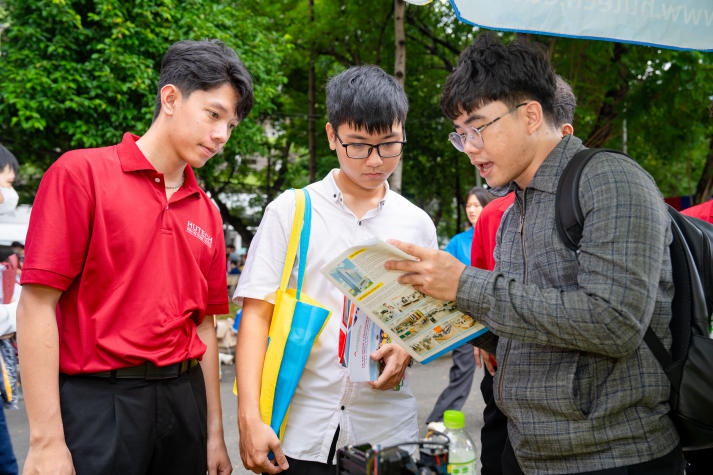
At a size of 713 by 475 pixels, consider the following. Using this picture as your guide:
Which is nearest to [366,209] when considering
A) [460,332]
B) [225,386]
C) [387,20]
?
[460,332]

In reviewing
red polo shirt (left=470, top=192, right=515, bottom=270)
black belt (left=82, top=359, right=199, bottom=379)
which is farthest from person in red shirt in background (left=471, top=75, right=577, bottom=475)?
black belt (left=82, top=359, right=199, bottom=379)

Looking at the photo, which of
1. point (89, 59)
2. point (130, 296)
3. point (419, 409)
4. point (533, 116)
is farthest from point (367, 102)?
point (89, 59)

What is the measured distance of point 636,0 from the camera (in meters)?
2.08

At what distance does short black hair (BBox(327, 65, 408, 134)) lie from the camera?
230cm

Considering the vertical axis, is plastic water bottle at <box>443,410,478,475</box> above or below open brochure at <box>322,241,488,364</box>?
below

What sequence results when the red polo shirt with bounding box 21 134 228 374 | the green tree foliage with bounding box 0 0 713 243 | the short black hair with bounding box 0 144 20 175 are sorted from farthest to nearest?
the green tree foliage with bounding box 0 0 713 243 → the short black hair with bounding box 0 144 20 175 → the red polo shirt with bounding box 21 134 228 374

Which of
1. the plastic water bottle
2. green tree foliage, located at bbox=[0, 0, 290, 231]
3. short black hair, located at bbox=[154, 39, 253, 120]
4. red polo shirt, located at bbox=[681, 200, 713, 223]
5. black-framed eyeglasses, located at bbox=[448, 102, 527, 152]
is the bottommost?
the plastic water bottle

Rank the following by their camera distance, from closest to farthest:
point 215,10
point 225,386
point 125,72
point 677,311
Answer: point 677,311 < point 225,386 < point 125,72 < point 215,10

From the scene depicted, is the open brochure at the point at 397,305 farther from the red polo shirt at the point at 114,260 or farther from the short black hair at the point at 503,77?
the red polo shirt at the point at 114,260

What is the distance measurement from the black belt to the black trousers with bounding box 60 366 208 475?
0.7 inches

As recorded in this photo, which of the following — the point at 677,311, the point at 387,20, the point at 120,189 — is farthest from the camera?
the point at 387,20

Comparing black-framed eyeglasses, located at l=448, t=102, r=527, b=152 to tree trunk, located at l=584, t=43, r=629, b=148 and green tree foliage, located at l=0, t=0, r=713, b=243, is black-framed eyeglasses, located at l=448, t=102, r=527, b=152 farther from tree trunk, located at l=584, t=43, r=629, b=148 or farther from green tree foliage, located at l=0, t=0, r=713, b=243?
tree trunk, located at l=584, t=43, r=629, b=148

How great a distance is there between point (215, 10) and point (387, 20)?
3728 mm

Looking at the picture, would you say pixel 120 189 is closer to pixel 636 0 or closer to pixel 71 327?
pixel 71 327
